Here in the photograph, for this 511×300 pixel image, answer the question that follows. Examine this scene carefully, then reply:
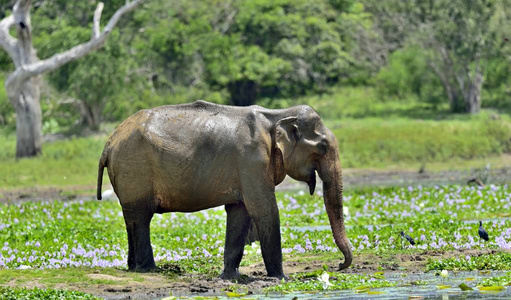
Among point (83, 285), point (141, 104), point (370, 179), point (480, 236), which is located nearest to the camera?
point (83, 285)

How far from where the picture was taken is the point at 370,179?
32.1 m

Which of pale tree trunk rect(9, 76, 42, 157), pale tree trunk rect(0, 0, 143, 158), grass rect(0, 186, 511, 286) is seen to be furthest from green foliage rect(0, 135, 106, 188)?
grass rect(0, 186, 511, 286)

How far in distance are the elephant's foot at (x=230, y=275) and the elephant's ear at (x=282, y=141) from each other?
125cm

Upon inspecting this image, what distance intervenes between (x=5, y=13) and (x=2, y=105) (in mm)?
7140

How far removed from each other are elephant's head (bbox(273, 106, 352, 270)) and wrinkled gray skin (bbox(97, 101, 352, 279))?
1 cm

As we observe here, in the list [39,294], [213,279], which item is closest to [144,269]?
[213,279]

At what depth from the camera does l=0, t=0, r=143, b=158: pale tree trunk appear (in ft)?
123

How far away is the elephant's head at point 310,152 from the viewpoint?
1233cm

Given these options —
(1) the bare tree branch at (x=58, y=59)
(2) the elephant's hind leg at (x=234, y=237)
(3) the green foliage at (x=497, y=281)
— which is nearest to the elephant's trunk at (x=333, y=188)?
(2) the elephant's hind leg at (x=234, y=237)

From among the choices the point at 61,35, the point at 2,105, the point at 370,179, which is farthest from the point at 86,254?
the point at 2,105

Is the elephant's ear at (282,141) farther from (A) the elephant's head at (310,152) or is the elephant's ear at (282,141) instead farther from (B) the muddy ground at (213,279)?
(B) the muddy ground at (213,279)

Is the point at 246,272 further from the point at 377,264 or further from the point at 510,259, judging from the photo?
the point at 510,259

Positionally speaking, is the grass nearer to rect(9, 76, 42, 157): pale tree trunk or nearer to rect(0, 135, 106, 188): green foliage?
rect(0, 135, 106, 188): green foliage

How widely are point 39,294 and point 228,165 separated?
289 cm
